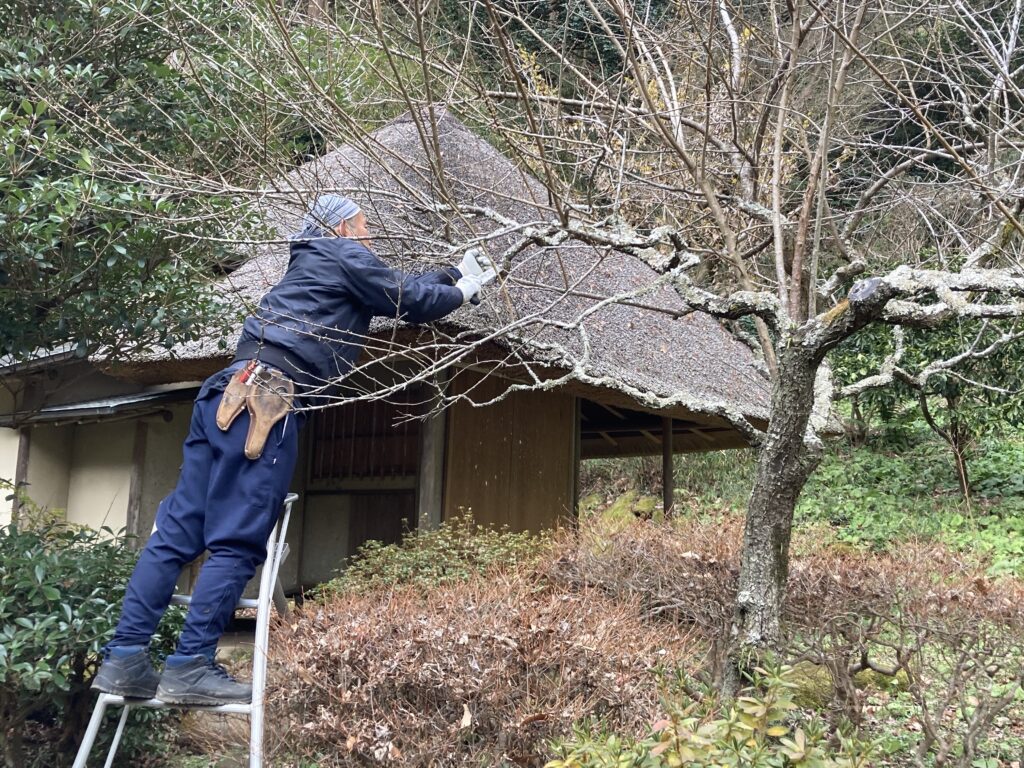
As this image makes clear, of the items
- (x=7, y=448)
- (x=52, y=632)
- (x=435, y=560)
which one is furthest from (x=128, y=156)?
(x=7, y=448)

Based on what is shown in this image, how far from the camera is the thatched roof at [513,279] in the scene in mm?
4699

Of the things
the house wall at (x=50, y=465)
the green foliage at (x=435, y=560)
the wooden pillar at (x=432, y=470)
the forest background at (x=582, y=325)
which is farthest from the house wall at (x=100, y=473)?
the forest background at (x=582, y=325)

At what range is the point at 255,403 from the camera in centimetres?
302

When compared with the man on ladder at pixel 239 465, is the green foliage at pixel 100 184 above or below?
above

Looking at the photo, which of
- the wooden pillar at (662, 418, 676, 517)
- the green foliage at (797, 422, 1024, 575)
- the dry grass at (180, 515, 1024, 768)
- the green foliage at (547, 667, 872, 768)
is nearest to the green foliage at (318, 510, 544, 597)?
the dry grass at (180, 515, 1024, 768)

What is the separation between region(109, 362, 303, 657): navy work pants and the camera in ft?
9.39

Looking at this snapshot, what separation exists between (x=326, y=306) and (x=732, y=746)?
2.15 m

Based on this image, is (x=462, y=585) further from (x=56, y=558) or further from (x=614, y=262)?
(x=614, y=262)

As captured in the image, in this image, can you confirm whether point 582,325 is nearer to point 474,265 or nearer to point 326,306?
point 474,265

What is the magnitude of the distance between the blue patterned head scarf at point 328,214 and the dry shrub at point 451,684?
1.52 meters

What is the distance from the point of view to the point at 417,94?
502 centimetres

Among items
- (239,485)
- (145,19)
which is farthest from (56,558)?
(145,19)

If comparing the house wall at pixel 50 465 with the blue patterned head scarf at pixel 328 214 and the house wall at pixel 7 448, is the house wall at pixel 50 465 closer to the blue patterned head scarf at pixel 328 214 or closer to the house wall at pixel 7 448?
the house wall at pixel 7 448

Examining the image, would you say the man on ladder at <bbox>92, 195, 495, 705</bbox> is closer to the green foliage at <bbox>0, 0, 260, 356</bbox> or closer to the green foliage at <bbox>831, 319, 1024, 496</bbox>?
the green foliage at <bbox>0, 0, 260, 356</bbox>
